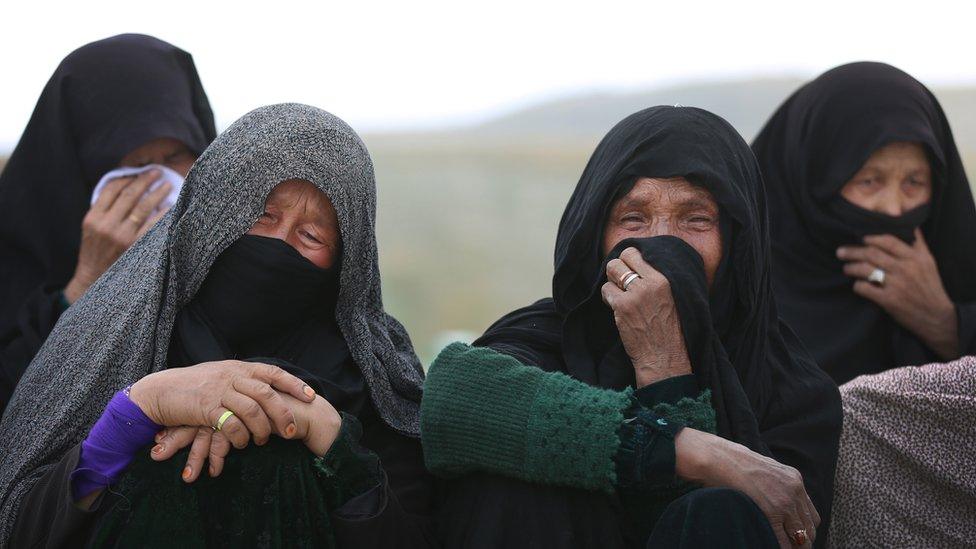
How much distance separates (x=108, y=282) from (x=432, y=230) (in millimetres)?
11338

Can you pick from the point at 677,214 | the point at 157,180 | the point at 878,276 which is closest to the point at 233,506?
the point at 677,214

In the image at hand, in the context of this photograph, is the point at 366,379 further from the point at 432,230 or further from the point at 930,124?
the point at 432,230

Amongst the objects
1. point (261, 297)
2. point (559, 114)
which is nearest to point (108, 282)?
point (261, 297)

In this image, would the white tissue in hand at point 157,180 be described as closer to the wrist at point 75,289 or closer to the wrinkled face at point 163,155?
the wrinkled face at point 163,155

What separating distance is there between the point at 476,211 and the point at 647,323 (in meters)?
12.6

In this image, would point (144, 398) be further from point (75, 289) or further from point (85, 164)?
point (85, 164)

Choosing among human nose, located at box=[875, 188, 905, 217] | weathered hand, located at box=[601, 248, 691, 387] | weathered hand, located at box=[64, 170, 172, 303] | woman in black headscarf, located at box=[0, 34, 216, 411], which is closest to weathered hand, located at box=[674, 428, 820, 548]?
weathered hand, located at box=[601, 248, 691, 387]

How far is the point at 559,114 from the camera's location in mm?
26656

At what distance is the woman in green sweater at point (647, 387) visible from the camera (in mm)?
2459

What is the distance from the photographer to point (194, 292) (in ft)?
9.12

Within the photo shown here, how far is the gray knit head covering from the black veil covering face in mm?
1563

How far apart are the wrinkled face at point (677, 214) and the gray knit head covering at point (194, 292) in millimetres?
683

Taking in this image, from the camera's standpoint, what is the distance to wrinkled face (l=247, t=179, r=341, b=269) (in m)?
2.84

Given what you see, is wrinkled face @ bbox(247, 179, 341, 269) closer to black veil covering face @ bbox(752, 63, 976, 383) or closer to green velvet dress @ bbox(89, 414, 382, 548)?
green velvet dress @ bbox(89, 414, 382, 548)
